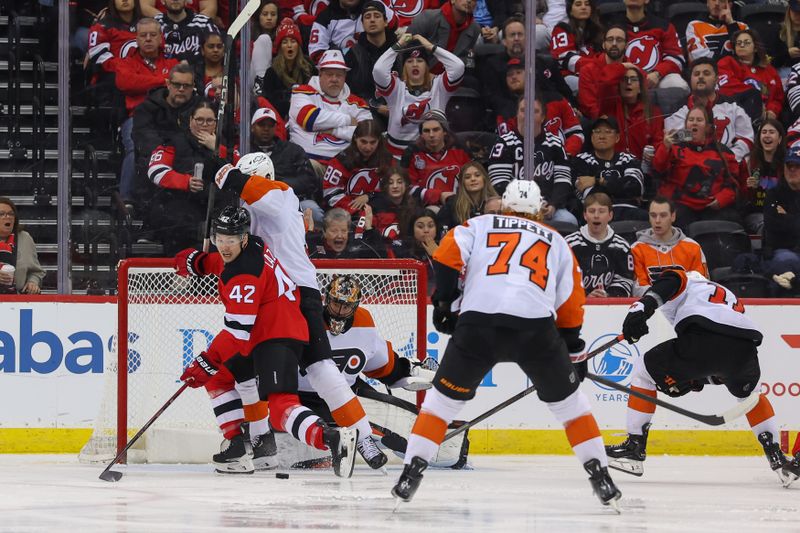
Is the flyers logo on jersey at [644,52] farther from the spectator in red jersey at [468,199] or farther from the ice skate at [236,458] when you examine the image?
the ice skate at [236,458]

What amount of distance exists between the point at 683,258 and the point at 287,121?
235 centimetres

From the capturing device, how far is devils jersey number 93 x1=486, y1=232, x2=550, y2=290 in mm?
4672

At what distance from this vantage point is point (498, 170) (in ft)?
24.9

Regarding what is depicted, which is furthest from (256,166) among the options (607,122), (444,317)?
(607,122)

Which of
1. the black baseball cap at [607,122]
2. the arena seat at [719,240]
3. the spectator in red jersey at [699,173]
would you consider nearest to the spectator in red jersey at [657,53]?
the spectator in red jersey at [699,173]

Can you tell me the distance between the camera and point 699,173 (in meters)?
7.76

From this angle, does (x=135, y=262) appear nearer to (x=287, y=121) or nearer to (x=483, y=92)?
(x=287, y=121)

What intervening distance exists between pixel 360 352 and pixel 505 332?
1700 millimetres

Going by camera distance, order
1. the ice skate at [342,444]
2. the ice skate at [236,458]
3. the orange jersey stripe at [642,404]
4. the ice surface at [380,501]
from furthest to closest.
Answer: the orange jersey stripe at [642,404] → the ice skate at [236,458] → the ice skate at [342,444] → the ice surface at [380,501]

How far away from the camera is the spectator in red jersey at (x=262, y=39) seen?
7609 mm

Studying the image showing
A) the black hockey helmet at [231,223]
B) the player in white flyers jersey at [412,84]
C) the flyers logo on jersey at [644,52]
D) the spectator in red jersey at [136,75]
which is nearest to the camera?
the black hockey helmet at [231,223]

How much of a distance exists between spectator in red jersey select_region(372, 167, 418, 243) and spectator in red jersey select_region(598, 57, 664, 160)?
1.28 meters

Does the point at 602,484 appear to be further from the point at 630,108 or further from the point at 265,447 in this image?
A: the point at 630,108

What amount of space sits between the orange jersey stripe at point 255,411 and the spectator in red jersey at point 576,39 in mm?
3054
